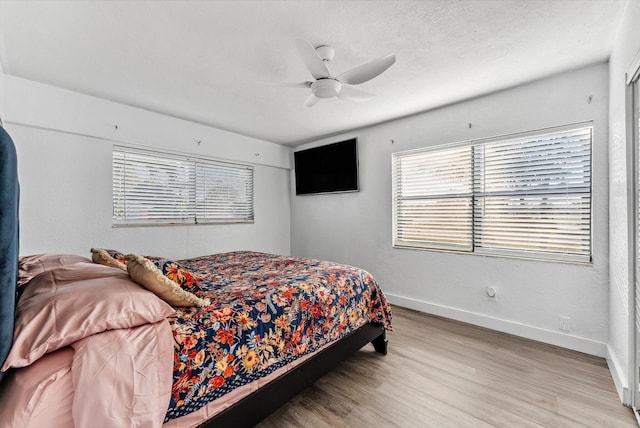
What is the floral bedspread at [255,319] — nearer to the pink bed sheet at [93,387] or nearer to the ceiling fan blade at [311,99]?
the pink bed sheet at [93,387]

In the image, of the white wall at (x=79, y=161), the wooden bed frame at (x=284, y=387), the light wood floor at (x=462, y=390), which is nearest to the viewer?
the wooden bed frame at (x=284, y=387)

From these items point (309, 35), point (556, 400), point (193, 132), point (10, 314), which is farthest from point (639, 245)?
point (193, 132)

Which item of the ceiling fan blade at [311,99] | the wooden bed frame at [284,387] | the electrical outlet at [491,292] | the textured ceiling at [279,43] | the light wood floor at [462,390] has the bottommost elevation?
the light wood floor at [462,390]

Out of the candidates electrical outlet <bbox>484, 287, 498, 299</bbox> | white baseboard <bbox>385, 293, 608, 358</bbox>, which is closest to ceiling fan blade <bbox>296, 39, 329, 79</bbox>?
electrical outlet <bbox>484, 287, 498, 299</bbox>

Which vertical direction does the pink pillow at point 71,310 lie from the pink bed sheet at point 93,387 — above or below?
above

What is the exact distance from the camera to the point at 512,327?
2.84 metres

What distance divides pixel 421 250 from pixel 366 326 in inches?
62.4

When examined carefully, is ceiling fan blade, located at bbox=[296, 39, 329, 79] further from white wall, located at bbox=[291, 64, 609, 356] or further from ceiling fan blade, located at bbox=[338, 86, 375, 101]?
white wall, located at bbox=[291, 64, 609, 356]

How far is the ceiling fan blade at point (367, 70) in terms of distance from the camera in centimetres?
182

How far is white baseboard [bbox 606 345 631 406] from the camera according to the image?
1.79 meters

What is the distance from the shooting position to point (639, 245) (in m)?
1.66

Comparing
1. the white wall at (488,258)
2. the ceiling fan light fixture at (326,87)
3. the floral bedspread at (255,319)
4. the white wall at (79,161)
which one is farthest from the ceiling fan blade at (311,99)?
the white wall at (79,161)

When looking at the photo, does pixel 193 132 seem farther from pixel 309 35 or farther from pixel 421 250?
pixel 421 250

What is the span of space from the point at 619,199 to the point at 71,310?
3.25 meters
